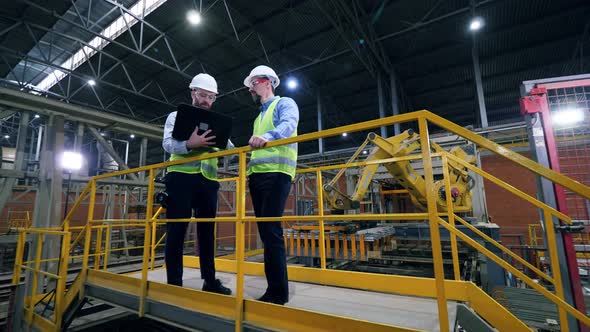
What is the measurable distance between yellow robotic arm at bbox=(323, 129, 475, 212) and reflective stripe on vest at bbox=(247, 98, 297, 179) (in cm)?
347

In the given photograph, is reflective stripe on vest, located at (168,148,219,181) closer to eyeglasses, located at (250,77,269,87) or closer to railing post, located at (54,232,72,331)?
eyeglasses, located at (250,77,269,87)

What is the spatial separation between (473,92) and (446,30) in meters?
5.32

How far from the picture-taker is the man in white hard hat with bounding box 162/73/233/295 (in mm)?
2713

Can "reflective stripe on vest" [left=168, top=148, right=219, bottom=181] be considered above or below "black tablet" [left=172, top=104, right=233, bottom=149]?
below

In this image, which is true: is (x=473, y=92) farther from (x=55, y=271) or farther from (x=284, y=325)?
(x=55, y=271)

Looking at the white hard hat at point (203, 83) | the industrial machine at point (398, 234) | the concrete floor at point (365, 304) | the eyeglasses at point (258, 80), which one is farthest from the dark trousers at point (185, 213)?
the industrial machine at point (398, 234)

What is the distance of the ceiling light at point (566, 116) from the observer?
9.93 feet

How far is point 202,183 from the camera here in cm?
284

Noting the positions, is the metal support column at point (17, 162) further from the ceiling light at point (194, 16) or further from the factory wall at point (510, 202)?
the factory wall at point (510, 202)

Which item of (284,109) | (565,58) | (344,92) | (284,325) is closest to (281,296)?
(284,325)

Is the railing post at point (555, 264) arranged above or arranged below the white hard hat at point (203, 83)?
below

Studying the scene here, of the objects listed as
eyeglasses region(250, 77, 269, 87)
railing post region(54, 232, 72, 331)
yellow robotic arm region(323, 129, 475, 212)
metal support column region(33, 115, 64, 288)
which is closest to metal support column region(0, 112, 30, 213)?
metal support column region(33, 115, 64, 288)

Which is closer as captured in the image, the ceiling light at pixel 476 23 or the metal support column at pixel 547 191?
the metal support column at pixel 547 191

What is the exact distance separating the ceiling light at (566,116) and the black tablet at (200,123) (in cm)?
350
